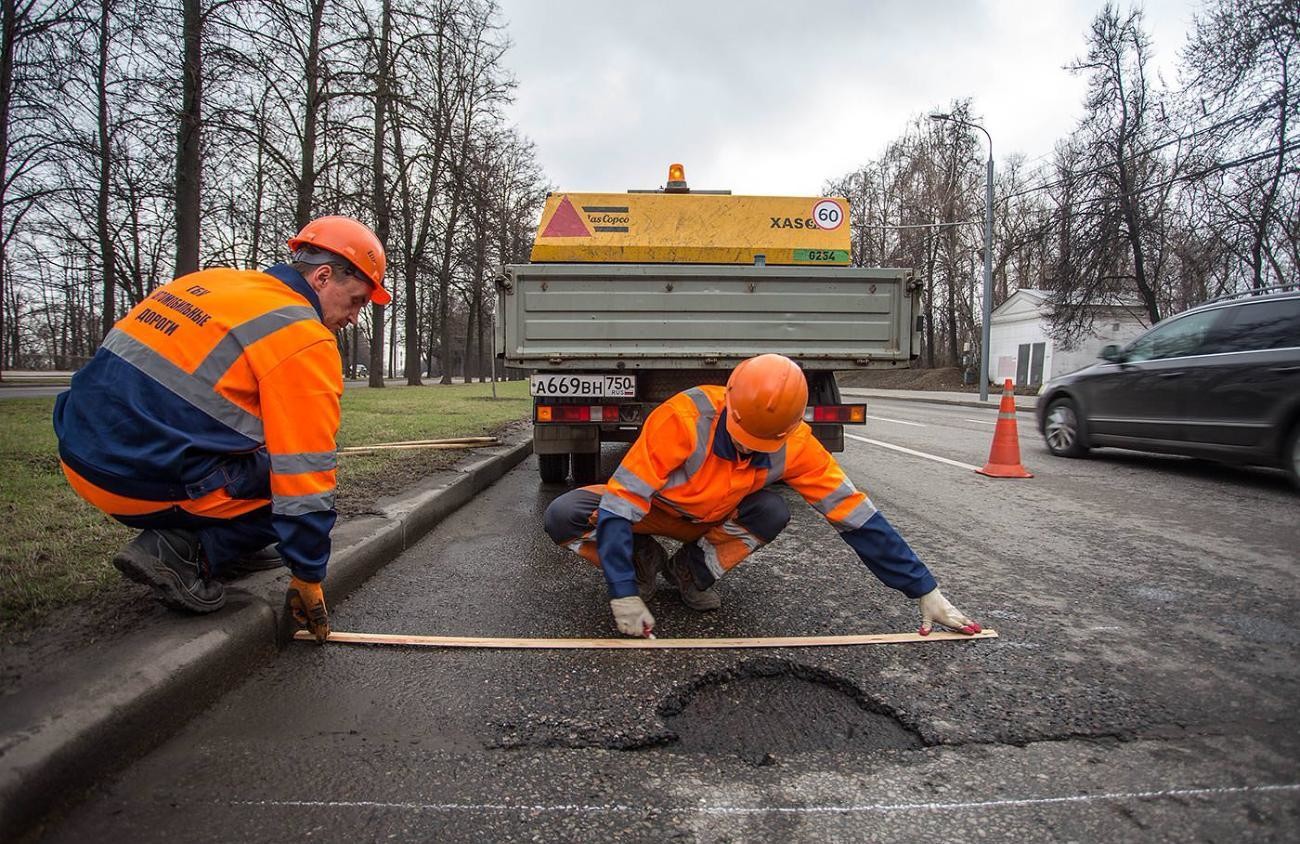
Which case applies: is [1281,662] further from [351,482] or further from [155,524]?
[351,482]

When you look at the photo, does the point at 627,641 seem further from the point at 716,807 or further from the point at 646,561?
the point at 716,807

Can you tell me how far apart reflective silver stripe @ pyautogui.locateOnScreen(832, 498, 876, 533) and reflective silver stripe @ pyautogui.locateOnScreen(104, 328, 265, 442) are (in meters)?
2.16

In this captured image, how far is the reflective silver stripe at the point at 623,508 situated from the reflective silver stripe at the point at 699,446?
7.8 inches

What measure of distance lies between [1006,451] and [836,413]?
2691 mm

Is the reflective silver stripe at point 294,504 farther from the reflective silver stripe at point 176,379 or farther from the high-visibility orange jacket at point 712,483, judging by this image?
the high-visibility orange jacket at point 712,483

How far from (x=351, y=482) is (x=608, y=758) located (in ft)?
12.7

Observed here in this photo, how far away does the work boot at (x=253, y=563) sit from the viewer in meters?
2.97

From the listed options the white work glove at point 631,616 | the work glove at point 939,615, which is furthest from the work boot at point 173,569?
the work glove at point 939,615

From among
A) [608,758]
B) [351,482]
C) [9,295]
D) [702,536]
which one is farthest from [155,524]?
[9,295]

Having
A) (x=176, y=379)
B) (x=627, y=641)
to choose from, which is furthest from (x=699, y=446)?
(x=176, y=379)

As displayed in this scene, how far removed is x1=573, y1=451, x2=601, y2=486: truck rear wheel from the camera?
19.9 ft

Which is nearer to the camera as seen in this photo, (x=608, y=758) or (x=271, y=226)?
(x=608, y=758)

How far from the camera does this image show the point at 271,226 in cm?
1517

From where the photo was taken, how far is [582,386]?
5301 mm
